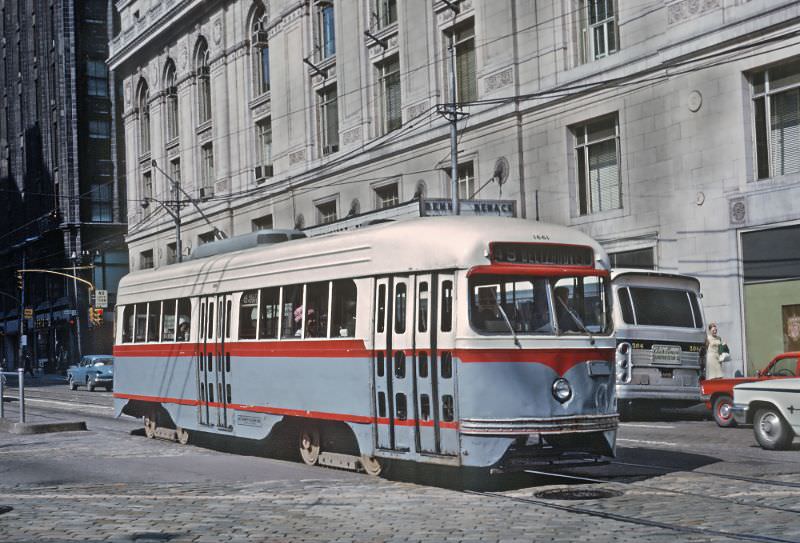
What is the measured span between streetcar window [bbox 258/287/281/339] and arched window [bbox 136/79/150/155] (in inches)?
1907

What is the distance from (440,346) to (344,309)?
200 cm

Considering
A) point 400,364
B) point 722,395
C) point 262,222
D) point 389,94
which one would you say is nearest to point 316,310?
point 400,364

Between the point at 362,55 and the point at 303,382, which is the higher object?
the point at 362,55

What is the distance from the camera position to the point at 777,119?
25656mm

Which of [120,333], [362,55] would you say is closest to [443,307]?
[120,333]

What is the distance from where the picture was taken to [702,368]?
21.7 m

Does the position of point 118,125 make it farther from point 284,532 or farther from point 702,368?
point 284,532

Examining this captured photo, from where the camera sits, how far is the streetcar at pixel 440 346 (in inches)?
466

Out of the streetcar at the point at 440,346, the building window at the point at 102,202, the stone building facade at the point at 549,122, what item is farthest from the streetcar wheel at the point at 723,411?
the building window at the point at 102,202

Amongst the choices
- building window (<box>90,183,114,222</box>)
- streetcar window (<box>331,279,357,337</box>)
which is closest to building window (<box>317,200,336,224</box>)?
streetcar window (<box>331,279,357,337</box>)

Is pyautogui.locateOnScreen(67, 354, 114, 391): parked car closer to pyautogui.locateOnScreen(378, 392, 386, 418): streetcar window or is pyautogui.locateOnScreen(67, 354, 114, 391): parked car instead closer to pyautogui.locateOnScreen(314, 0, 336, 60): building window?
pyautogui.locateOnScreen(314, 0, 336, 60): building window

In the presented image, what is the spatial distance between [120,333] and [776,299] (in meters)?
14.1

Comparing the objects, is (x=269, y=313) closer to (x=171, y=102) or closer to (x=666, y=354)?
(x=666, y=354)

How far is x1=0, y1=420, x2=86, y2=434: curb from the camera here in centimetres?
2109
